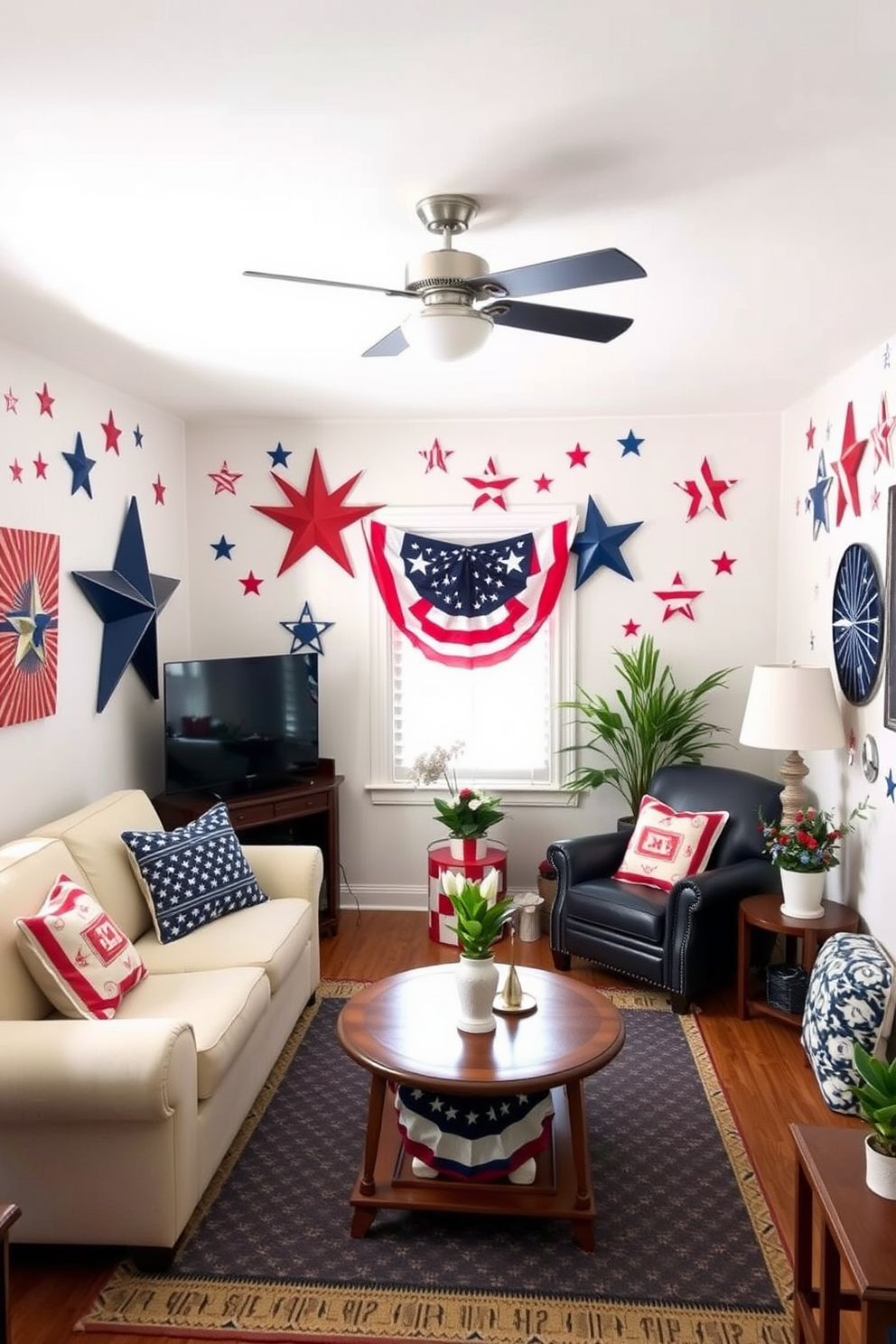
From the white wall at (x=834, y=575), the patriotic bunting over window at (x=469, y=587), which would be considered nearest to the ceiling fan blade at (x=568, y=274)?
the white wall at (x=834, y=575)

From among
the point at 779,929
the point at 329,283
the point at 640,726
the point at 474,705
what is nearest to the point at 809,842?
the point at 779,929

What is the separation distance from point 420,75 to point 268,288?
128 cm

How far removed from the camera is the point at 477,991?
111 inches

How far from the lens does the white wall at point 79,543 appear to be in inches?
142

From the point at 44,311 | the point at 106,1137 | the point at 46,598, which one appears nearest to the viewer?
the point at 106,1137

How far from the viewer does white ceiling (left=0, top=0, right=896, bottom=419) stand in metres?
1.68

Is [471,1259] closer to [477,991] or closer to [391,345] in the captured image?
[477,991]

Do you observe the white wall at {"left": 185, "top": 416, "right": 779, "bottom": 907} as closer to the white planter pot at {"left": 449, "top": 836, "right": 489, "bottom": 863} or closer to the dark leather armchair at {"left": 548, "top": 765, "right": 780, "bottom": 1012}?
the white planter pot at {"left": 449, "top": 836, "right": 489, "bottom": 863}

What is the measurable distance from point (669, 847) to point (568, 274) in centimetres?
277

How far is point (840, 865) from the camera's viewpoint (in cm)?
406

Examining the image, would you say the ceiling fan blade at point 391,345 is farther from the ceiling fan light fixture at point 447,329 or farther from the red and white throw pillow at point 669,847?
the red and white throw pillow at point 669,847

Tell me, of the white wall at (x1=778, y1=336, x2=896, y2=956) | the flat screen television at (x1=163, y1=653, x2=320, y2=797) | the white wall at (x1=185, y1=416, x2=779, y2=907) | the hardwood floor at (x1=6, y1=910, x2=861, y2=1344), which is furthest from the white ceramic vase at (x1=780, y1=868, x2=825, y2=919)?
the flat screen television at (x1=163, y1=653, x2=320, y2=797)

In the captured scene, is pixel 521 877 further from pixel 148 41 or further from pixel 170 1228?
pixel 148 41

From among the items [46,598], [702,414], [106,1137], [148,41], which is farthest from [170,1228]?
[702,414]
